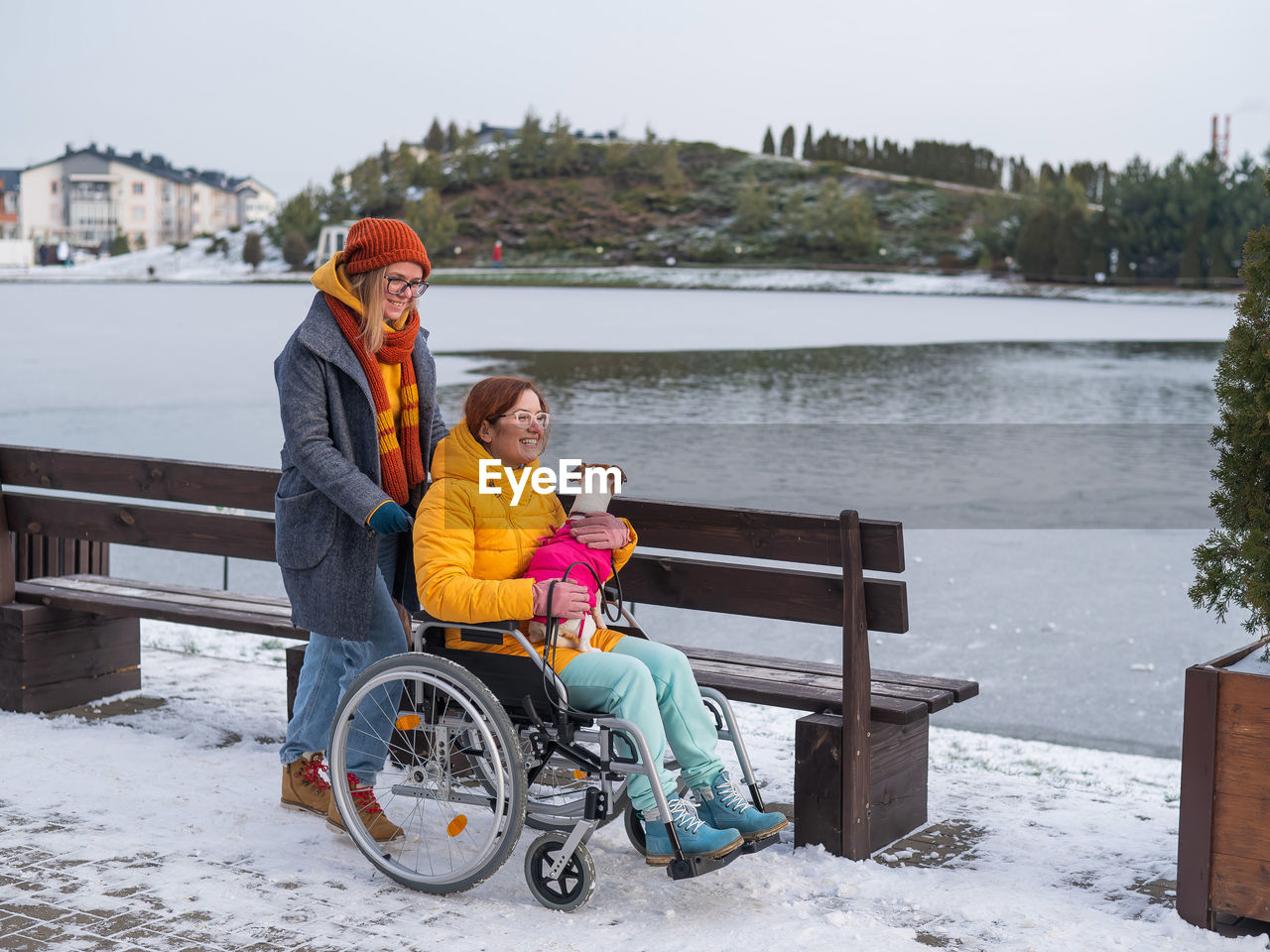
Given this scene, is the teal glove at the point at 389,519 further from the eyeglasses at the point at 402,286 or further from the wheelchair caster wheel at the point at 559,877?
the wheelchair caster wheel at the point at 559,877

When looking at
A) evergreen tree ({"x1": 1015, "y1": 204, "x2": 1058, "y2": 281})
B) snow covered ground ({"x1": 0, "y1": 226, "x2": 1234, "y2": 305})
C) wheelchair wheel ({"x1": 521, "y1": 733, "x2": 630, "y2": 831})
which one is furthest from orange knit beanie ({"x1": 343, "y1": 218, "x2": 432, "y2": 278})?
evergreen tree ({"x1": 1015, "y1": 204, "x2": 1058, "y2": 281})

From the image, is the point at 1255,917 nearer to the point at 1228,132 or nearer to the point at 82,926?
the point at 82,926

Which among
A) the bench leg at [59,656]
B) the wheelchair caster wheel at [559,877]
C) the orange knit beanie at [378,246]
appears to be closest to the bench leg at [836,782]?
the wheelchair caster wheel at [559,877]

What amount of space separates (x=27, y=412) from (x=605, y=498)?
2943 cm

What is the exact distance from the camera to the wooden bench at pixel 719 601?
3.48 metres

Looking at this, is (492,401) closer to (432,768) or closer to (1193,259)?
(432,768)

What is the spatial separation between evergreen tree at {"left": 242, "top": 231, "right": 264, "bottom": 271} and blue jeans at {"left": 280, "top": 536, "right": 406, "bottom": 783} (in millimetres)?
83561

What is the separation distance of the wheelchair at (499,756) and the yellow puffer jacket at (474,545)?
0.22 feet

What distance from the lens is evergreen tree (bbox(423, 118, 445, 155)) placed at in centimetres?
10100

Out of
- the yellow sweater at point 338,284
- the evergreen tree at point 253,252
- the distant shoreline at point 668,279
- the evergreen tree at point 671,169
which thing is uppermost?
the evergreen tree at point 671,169

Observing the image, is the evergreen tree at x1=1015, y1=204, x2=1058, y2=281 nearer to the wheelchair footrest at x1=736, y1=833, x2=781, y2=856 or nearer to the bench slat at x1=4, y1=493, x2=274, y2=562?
the bench slat at x1=4, y1=493, x2=274, y2=562

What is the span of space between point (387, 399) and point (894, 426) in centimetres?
2466

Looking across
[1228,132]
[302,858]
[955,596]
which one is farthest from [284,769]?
[1228,132]

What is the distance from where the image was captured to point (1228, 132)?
72.8 metres
